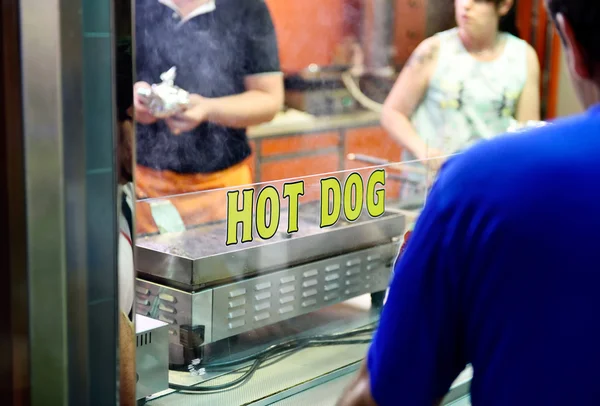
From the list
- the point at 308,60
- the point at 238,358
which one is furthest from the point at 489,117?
the point at 308,60

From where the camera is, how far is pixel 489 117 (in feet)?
6.24

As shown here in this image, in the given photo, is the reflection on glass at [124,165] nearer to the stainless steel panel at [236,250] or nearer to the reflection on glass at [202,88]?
the stainless steel panel at [236,250]

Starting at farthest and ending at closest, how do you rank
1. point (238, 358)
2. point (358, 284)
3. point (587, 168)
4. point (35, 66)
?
point (358, 284) < point (238, 358) < point (35, 66) < point (587, 168)

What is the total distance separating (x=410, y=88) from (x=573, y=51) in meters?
1.29

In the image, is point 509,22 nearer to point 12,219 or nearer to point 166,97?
point 166,97

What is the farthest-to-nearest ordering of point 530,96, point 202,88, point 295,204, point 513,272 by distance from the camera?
point 530,96
point 202,88
point 295,204
point 513,272

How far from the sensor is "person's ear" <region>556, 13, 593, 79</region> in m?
0.61

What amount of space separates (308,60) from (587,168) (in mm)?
2619

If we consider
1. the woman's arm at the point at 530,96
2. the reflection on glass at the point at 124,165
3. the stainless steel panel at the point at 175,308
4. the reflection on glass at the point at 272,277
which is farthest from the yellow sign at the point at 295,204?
the woman's arm at the point at 530,96

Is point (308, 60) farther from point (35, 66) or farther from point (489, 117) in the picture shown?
point (35, 66)

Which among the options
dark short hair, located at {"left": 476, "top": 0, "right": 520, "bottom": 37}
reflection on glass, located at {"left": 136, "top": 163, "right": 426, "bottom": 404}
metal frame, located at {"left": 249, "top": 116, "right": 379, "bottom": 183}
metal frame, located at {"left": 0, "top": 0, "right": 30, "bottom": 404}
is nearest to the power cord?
reflection on glass, located at {"left": 136, "top": 163, "right": 426, "bottom": 404}

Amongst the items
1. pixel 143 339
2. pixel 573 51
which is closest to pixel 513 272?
pixel 573 51

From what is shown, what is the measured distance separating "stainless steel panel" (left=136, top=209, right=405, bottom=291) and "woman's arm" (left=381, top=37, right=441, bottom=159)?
56 cm

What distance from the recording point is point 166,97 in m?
1.39
